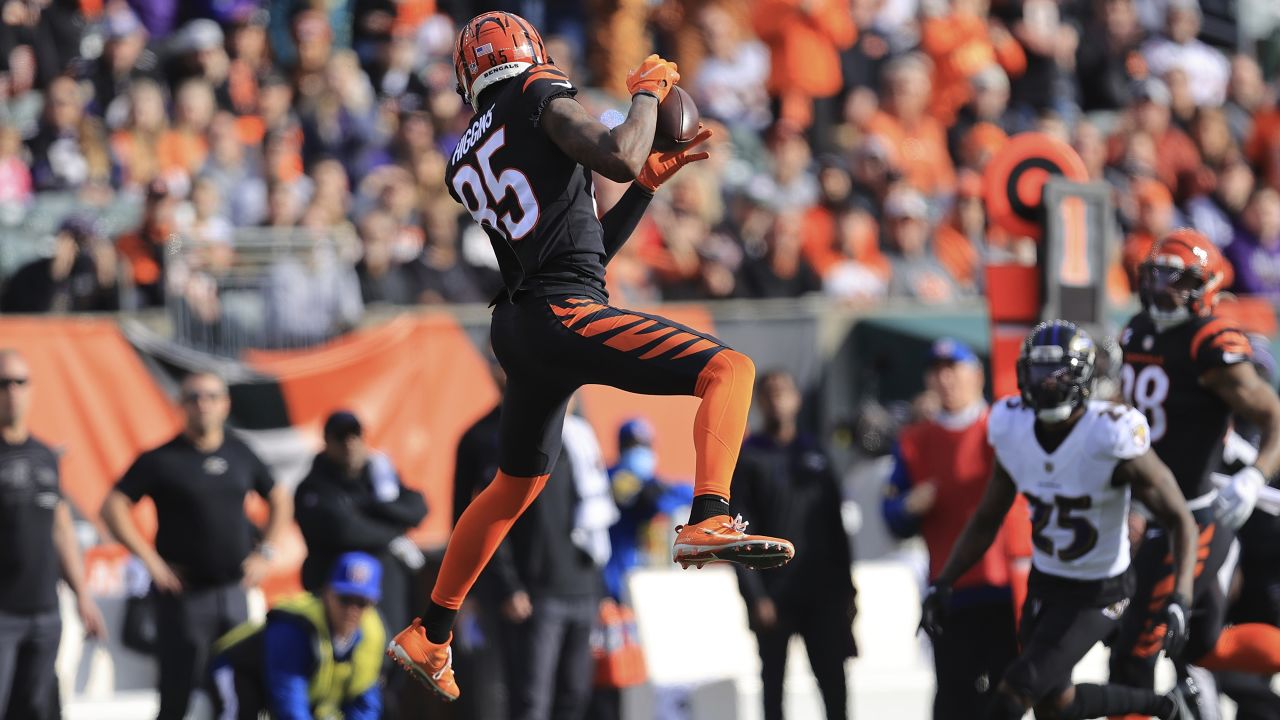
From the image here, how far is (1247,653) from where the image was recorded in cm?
845

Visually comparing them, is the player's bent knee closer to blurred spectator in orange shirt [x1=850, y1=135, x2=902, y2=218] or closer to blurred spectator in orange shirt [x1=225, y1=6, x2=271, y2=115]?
blurred spectator in orange shirt [x1=225, y1=6, x2=271, y2=115]

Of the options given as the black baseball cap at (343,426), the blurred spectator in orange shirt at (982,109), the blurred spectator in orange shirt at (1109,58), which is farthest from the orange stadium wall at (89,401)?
the blurred spectator in orange shirt at (1109,58)

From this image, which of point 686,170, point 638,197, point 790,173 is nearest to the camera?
point 638,197

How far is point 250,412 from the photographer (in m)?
11.1

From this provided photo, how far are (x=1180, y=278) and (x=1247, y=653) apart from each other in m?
1.72

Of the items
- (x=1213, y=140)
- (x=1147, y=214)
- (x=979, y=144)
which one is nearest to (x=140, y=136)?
(x=979, y=144)

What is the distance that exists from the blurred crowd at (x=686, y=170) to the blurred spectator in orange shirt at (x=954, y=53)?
0.03 meters

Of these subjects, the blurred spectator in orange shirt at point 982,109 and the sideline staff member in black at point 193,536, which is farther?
the blurred spectator in orange shirt at point 982,109

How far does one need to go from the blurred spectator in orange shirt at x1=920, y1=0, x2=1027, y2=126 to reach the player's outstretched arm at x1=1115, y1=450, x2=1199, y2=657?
917 cm

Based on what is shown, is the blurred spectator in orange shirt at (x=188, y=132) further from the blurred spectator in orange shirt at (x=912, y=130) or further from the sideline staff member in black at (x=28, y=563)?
the blurred spectator in orange shirt at (x=912, y=130)

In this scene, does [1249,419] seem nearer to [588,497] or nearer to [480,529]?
[588,497]

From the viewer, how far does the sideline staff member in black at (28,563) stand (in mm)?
8750

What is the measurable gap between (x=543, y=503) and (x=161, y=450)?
184cm

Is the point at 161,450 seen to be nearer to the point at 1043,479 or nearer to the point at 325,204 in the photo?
the point at 325,204
